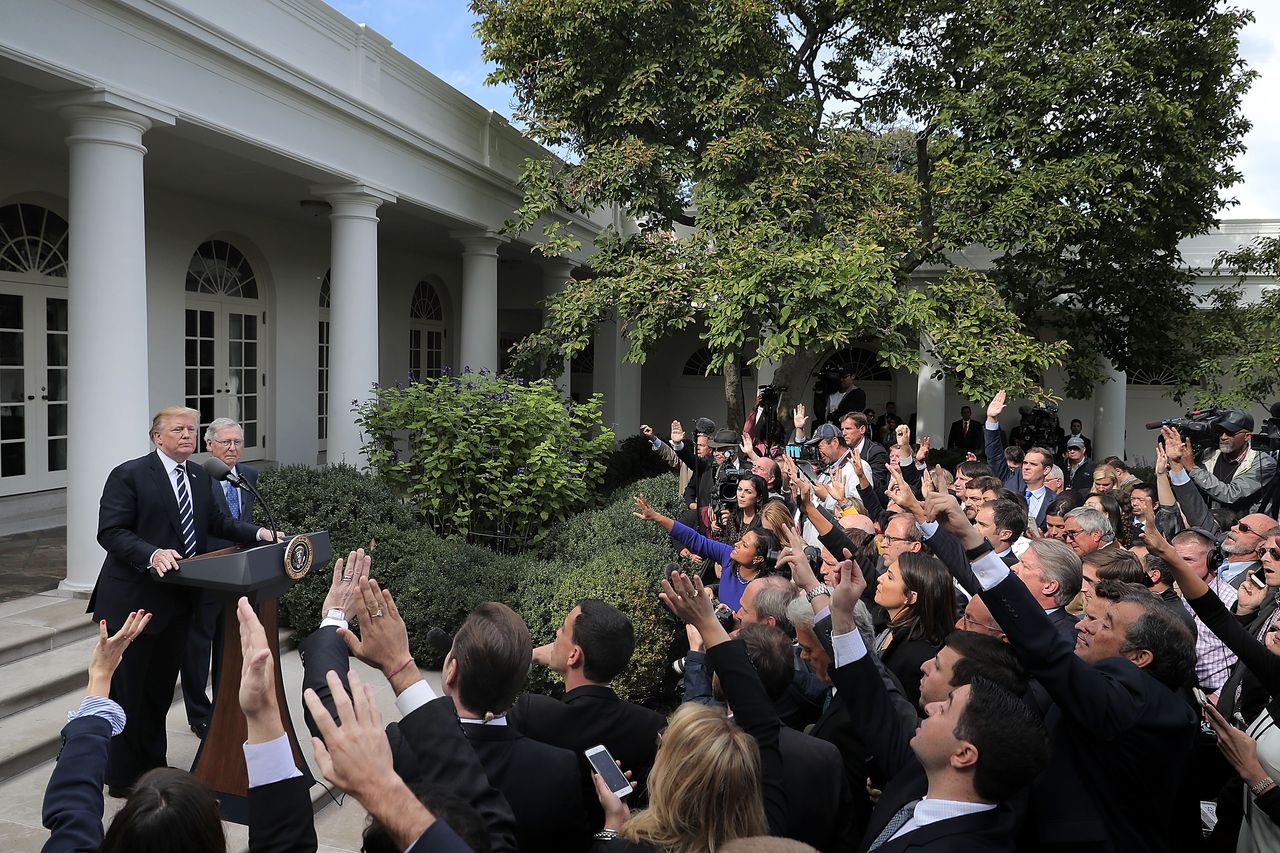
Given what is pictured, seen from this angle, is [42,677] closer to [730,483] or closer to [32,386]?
[730,483]

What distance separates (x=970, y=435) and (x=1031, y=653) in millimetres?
13818

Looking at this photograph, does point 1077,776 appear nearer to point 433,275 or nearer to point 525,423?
point 525,423

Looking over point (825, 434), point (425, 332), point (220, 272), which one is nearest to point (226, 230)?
point (220, 272)

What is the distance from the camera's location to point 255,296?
42.9 ft

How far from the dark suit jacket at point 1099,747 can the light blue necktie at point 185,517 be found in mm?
4184

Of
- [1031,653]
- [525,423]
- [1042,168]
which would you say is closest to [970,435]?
[1042,168]

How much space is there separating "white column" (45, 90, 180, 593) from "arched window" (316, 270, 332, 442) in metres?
7.48

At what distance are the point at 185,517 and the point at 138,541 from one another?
37 cm

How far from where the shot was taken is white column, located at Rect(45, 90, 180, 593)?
6730mm

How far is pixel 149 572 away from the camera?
445cm

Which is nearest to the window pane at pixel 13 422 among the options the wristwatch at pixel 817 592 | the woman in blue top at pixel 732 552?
the woman in blue top at pixel 732 552

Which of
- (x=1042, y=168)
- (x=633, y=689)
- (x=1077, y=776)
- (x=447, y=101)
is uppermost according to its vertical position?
Result: (x=447, y=101)

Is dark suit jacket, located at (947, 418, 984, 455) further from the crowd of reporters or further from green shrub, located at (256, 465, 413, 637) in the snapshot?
the crowd of reporters

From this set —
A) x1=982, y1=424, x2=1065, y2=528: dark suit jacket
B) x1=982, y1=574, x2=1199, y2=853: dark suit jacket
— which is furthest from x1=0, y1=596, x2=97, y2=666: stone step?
x1=982, y1=424, x2=1065, y2=528: dark suit jacket
